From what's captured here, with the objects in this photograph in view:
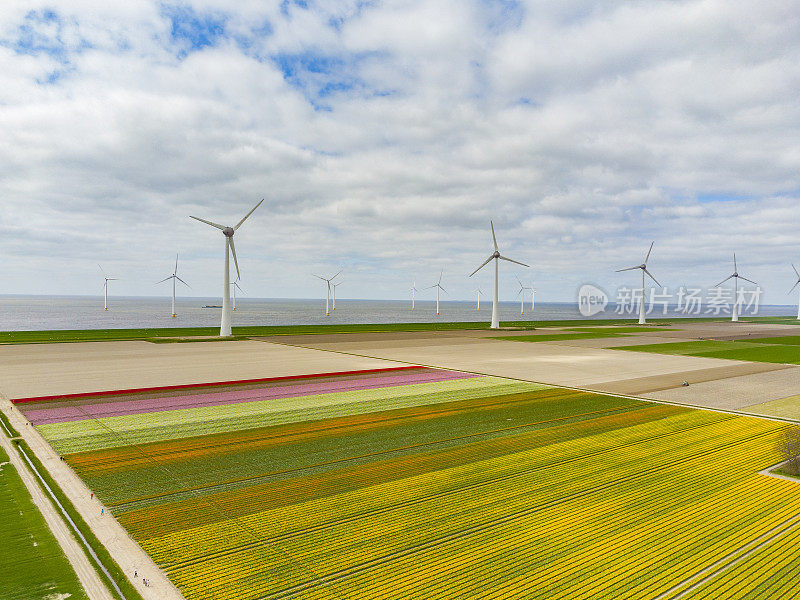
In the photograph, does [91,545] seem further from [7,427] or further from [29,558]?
[7,427]

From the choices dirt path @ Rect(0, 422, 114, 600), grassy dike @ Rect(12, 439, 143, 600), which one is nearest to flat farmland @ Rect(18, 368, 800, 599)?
grassy dike @ Rect(12, 439, 143, 600)

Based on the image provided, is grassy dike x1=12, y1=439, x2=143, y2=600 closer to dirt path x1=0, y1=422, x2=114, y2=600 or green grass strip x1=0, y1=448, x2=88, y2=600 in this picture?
dirt path x1=0, y1=422, x2=114, y2=600

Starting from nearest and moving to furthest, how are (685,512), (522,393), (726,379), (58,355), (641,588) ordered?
1. (641,588)
2. (685,512)
3. (522,393)
4. (726,379)
5. (58,355)

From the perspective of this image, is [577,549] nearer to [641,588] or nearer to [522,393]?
[641,588]

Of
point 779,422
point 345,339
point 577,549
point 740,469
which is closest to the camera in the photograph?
point 577,549

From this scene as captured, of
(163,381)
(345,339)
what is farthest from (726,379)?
(345,339)

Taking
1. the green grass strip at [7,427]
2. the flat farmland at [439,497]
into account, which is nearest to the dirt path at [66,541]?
the flat farmland at [439,497]

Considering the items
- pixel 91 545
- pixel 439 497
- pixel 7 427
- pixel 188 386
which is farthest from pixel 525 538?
pixel 188 386
